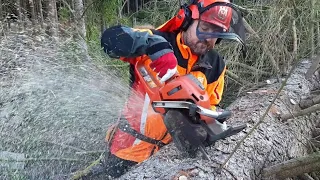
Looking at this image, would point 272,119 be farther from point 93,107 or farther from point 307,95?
point 93,107

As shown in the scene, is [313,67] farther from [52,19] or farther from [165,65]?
[52,19]

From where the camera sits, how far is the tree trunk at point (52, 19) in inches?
192

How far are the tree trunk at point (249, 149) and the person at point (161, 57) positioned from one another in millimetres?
261

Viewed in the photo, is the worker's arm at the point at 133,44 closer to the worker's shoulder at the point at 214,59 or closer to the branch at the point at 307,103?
the worker's shoulder at the point at 214,59

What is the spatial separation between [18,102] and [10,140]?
0.39 meters

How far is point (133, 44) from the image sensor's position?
7.10 feet

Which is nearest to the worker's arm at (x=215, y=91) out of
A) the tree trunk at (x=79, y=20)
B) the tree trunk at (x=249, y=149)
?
the tree trunk at (x=249, y=149)

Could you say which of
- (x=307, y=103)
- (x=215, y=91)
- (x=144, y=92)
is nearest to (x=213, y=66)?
(x=215, y=91)

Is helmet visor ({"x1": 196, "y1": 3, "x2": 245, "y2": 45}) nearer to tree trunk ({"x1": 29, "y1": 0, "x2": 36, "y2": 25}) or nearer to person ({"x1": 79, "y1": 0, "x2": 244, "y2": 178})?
person ({"x1": 79, "y1": 0, "x2": 244, "y2": 178})

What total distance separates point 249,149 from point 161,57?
0.88 metres

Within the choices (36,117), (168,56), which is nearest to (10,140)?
(36,117)

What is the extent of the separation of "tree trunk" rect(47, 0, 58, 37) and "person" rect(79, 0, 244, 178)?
101 inches

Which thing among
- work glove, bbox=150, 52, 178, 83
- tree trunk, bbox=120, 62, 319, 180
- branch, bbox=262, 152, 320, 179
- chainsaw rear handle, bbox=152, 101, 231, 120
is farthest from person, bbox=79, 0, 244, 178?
branch, bbox=262, 152, 320, 179

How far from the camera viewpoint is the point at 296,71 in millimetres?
4336
